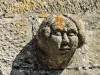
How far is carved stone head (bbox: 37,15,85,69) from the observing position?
227 cm

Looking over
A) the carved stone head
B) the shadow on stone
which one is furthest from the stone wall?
the carved stone head

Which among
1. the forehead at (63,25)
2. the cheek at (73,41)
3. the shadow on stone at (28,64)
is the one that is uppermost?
the forehead at (63,25)

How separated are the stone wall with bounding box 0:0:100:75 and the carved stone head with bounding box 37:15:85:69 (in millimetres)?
115

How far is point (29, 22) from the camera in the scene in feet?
8.04

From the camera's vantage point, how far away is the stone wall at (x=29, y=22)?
2391 millimetres

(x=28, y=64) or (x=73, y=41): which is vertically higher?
(x=73, y=41)

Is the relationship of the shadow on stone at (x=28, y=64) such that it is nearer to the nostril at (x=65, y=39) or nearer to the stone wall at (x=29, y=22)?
the stone wall at (x=29, y=22)

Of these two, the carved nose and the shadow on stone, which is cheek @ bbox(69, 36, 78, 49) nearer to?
the carved nose

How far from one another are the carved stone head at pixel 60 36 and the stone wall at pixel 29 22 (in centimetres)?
12

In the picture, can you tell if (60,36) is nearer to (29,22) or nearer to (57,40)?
(57,40)

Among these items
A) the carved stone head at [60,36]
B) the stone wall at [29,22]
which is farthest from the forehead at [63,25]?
the stone wall at [29,22]

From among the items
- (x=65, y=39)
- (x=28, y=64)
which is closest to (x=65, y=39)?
(x=65, y=39)

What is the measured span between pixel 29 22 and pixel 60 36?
0.23 metres

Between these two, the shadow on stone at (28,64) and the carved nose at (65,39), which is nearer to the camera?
the carved nose at (65,39)
